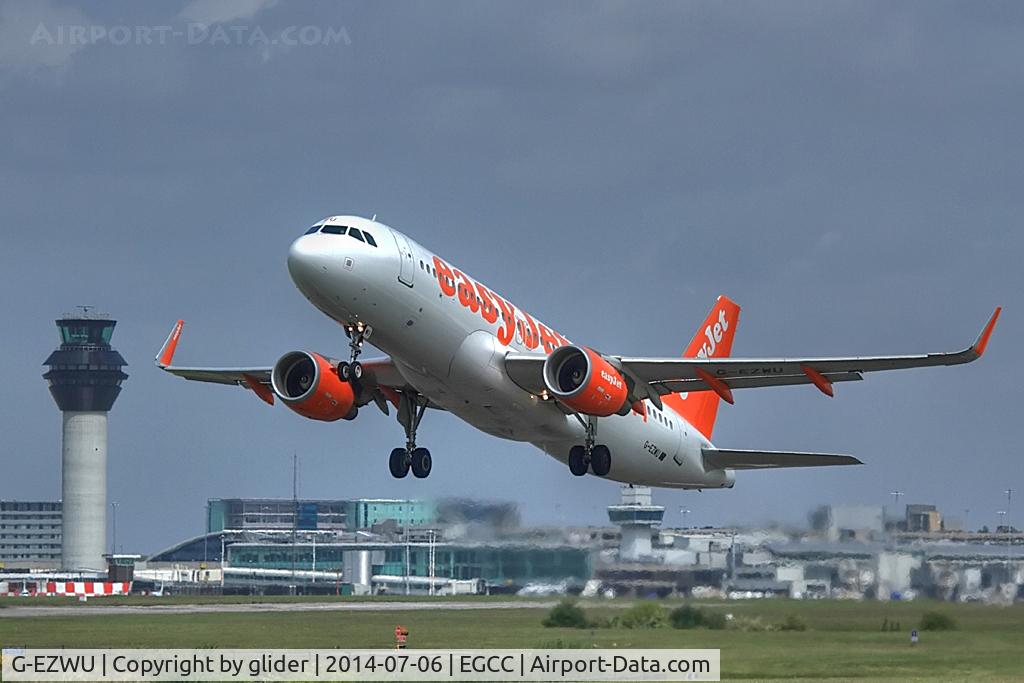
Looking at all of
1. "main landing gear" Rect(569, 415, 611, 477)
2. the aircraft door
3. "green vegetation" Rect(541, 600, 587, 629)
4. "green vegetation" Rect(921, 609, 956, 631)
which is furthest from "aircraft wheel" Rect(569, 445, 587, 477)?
"green vegetation" Rect(921, 609, 956, 631)

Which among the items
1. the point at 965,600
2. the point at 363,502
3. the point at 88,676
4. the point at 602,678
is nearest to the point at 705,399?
the point at 965,600

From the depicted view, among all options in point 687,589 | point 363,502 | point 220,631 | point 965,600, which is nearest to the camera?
point 965,600

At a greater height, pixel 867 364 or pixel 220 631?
pixel 867 364

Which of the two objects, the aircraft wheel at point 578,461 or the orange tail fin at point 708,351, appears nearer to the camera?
the aircraft wheel at point 578,461

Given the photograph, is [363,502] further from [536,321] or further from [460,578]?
[536,321]

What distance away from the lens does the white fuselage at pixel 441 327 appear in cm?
3731

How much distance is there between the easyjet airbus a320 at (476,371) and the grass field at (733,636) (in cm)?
460

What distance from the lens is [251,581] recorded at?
409 ft

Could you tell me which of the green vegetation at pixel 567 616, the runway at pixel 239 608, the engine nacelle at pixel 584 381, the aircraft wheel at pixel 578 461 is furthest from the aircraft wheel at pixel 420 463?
the runway at pixel 239 608

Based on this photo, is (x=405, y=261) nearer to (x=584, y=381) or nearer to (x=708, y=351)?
(x=584, y=381)

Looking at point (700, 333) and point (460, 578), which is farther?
point (460, 578)

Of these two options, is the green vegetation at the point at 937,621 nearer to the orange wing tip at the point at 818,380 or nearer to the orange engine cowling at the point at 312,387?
the orange wing tip at the point at 818,380

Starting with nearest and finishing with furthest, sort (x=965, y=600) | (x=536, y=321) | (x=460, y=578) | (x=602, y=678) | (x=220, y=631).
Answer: (x=602, y=678) < (x=536, y=321) < (x=965, y=600) < (x=220, y=631) < (x=460, y=578)

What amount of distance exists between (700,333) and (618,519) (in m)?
6.37
